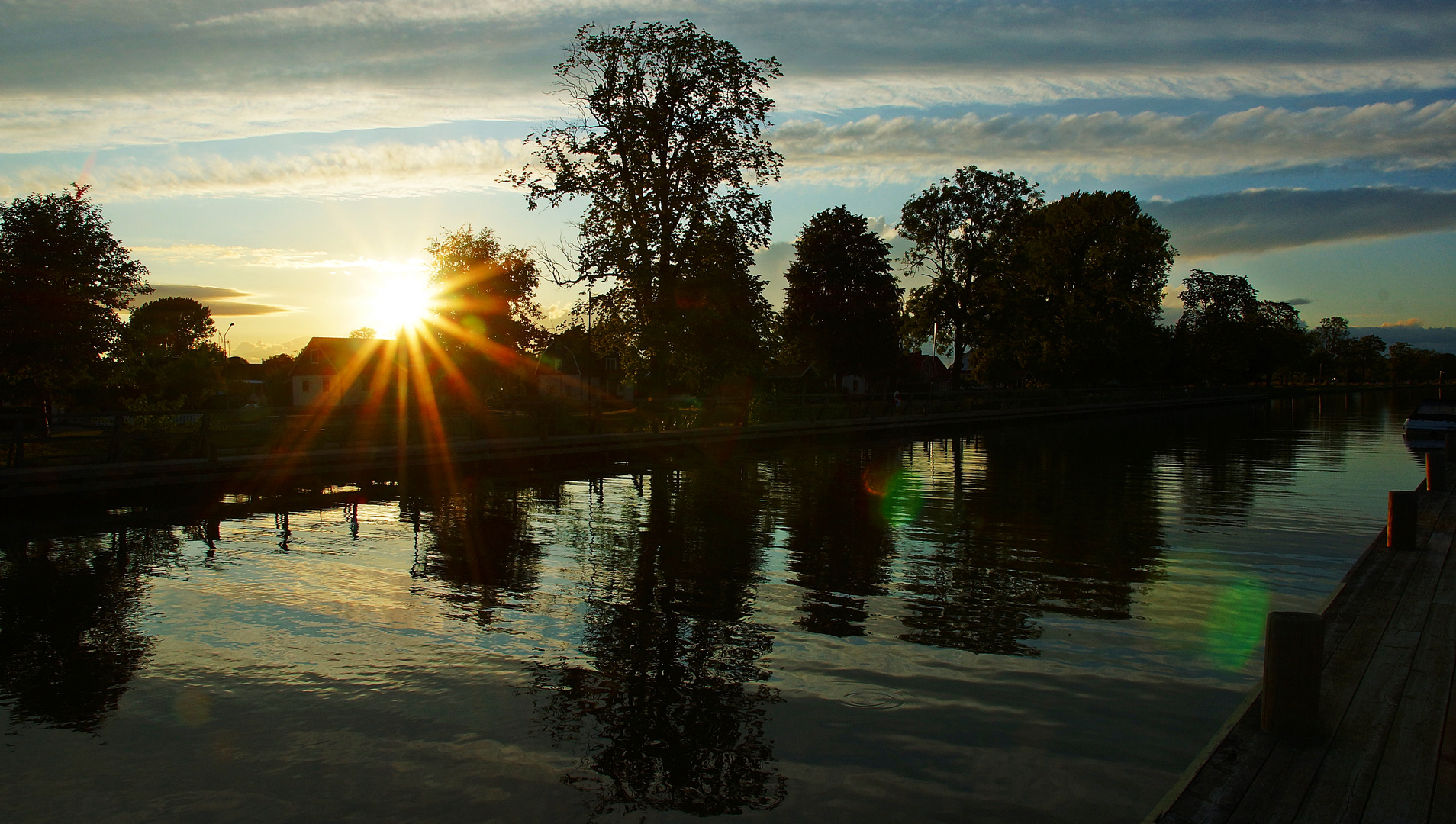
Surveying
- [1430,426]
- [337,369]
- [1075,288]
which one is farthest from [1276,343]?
[337,369]

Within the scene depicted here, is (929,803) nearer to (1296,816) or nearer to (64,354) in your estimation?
(1296,816)

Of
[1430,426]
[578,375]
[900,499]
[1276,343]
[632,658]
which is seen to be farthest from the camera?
[1276,343]

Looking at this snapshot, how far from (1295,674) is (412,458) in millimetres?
23799

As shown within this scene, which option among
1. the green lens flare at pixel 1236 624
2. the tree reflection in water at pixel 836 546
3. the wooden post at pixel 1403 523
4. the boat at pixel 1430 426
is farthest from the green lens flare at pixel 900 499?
the boat at pixel 1430 426

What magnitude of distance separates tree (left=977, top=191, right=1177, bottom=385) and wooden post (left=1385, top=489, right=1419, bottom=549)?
188 ft

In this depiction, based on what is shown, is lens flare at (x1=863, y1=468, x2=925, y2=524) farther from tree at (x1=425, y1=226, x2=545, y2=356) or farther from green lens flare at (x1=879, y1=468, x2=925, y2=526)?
tree at (x1=425, y1=226, x2=545, y2=356)

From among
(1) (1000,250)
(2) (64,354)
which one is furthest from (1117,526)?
(1) (1000,250)

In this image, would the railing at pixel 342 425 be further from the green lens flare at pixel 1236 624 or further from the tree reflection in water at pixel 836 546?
the green lens flare at pixel 1236 624

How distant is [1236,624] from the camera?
9.62m

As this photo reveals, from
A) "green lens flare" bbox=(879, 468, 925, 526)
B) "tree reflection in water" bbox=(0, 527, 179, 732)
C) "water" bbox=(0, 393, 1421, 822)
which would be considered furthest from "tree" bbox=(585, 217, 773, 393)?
"tree reflection in water" bbox=(0, 527, 179, 732)

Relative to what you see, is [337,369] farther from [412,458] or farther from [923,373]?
[923,373]

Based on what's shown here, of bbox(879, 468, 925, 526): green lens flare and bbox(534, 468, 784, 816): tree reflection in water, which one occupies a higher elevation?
bbox(879, 468, 925, 526): green lens flare

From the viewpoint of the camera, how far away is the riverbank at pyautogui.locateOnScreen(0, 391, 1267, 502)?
19.1 meters

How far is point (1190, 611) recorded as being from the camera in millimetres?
10172
